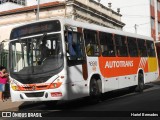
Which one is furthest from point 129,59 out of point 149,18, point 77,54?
point 149,18

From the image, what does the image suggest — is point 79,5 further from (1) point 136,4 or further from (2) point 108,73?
(1) point 136,4

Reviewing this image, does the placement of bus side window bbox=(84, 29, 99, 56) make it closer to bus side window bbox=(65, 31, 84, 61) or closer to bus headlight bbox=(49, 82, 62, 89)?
bus side window bbox=(65, 31, 84, 61)

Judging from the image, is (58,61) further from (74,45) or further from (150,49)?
(150,49)

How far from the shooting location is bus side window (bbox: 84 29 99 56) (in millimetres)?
13945

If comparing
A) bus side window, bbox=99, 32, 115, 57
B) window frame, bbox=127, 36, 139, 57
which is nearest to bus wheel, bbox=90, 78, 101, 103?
bus side window, bbox=99, 32, 115, 57

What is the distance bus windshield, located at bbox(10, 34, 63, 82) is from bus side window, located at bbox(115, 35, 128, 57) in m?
4.74

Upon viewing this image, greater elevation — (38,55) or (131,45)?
(131,45)

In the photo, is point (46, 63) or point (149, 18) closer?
A: point (46, 63)

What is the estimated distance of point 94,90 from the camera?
1415cm

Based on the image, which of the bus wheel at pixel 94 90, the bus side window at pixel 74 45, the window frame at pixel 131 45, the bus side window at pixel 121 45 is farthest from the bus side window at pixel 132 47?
the bus side window at pixel 74 45

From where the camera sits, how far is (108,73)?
606 inches

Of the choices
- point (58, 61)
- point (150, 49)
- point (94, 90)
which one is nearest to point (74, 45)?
point (58, 61)

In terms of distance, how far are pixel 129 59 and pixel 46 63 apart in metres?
6.37

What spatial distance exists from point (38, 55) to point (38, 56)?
4 cm
